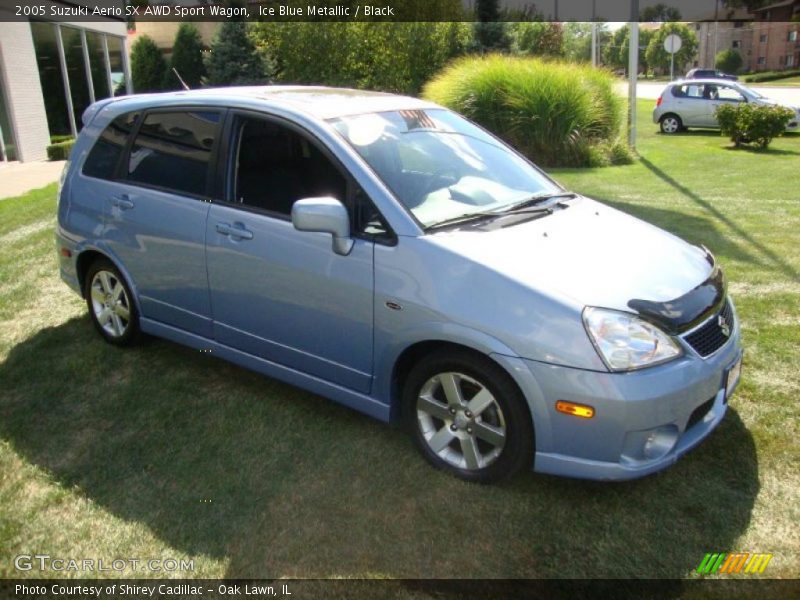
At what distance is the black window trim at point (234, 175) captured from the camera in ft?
11.4

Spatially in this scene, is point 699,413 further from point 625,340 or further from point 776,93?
point 776,93

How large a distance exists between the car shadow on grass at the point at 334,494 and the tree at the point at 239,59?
1032 inches

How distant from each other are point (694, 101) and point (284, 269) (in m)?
20.1

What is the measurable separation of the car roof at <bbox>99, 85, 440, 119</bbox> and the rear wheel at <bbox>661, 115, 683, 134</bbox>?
61.5ft

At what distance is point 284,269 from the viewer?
3746 millimetres

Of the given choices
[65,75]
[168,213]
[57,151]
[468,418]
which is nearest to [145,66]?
[65,75]

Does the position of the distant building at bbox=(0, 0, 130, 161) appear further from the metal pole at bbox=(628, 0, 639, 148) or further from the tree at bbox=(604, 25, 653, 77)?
the tree at bbox=(604, 25, 653, 77)

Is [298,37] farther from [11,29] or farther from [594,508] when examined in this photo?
[594,508]

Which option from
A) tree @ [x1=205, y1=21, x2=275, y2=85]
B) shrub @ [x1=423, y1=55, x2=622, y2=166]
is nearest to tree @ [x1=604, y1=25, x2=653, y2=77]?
tree @ [x1=205, y1=21, x2=275, y2=85]

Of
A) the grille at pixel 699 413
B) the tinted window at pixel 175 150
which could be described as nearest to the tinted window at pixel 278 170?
the tinted window at pixel 175 150

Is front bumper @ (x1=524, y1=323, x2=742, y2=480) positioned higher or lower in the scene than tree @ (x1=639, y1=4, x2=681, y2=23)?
lower

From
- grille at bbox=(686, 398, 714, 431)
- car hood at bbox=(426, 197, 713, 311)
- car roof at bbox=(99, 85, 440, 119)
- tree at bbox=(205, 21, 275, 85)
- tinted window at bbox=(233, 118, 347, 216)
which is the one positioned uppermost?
tree at bbox=(205, 21, 275, 85)

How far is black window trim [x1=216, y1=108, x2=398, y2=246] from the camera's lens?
11.4ft

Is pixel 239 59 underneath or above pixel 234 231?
above
